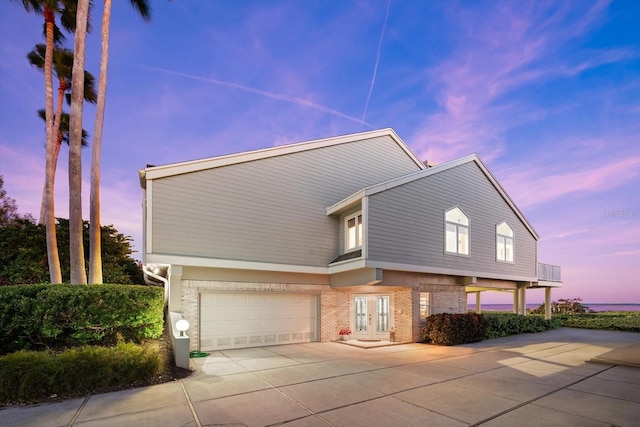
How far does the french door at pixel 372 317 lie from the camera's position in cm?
1498

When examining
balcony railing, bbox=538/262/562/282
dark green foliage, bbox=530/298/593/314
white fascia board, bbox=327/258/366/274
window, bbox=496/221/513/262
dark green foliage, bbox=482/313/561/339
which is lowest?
dark green foliage, bbox=530/298/593/314

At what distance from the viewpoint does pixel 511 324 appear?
17.5 m

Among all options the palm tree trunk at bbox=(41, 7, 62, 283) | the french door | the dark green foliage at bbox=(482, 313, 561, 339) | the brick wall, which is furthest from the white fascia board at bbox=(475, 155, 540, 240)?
the palm tree trunk at bbox=(41, 7, 62, 283)

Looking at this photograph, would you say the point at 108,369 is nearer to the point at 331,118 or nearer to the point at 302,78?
the point at 302,78

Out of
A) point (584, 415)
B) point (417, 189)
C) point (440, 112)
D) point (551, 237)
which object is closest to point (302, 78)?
point (440, 112)

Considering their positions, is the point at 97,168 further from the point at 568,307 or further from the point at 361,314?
the point at 568,307

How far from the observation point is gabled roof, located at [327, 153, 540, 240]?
41.8 ft

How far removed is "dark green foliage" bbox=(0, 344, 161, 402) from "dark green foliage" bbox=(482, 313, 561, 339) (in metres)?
14.2

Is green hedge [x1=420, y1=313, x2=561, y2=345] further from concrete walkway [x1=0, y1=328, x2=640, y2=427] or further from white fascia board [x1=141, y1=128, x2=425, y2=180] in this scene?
white fascia board [x1=141, y1=128, x2=425, y2=180]

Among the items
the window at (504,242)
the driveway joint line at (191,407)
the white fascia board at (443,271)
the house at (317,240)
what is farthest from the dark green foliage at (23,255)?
the window at (504,242)

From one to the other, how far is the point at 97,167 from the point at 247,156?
5165mm

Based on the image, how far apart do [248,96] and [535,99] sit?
629 inches

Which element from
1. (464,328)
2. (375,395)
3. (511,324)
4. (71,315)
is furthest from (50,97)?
(511,324)

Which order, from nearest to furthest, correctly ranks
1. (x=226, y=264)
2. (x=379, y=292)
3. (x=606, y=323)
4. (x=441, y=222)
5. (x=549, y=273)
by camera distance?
(x=226, y=264), (x=441, y=222), (x=379, y=292), (x=549, y=273), (x=606, y=323)
